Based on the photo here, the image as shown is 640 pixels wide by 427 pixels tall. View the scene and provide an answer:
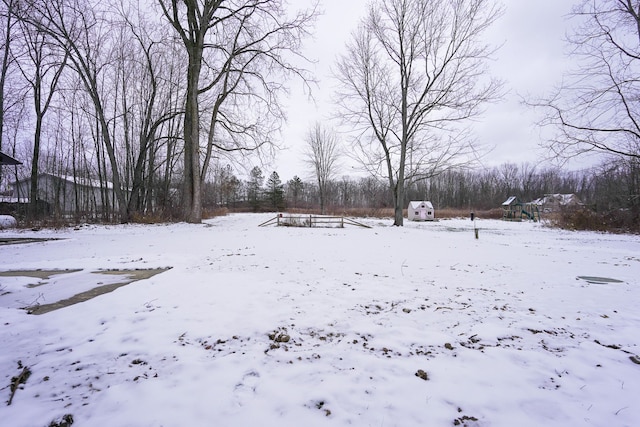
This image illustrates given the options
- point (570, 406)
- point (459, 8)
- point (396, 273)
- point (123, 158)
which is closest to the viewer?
point (570, 406)

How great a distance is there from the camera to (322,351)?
2.43m

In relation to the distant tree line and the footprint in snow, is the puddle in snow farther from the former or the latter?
the distant tree line

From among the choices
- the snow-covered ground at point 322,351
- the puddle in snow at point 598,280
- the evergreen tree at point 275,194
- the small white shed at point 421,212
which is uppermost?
the evergreen tree at point 275,194

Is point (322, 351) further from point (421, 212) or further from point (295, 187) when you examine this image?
point (295, 187)

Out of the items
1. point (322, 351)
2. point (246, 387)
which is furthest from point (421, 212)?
point (246, 387)

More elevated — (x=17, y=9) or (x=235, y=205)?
(x=17, y=9)

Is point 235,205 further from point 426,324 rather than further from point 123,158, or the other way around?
point 426,324

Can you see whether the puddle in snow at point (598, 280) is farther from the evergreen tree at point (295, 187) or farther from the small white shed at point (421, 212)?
the evergreen tree at point (295, 187)

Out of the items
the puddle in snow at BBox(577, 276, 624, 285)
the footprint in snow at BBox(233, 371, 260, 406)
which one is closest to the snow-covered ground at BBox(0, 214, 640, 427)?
the footprint in snow at BBox(233, 371, 260, 406)

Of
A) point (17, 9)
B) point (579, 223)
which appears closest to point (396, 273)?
point (579, 223)

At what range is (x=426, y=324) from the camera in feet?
9.85

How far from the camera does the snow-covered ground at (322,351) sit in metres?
1.69

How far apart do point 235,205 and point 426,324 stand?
60310 mm

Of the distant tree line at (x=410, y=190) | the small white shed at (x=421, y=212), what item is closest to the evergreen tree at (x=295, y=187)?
the distant tree line at (x=410, y=190)
